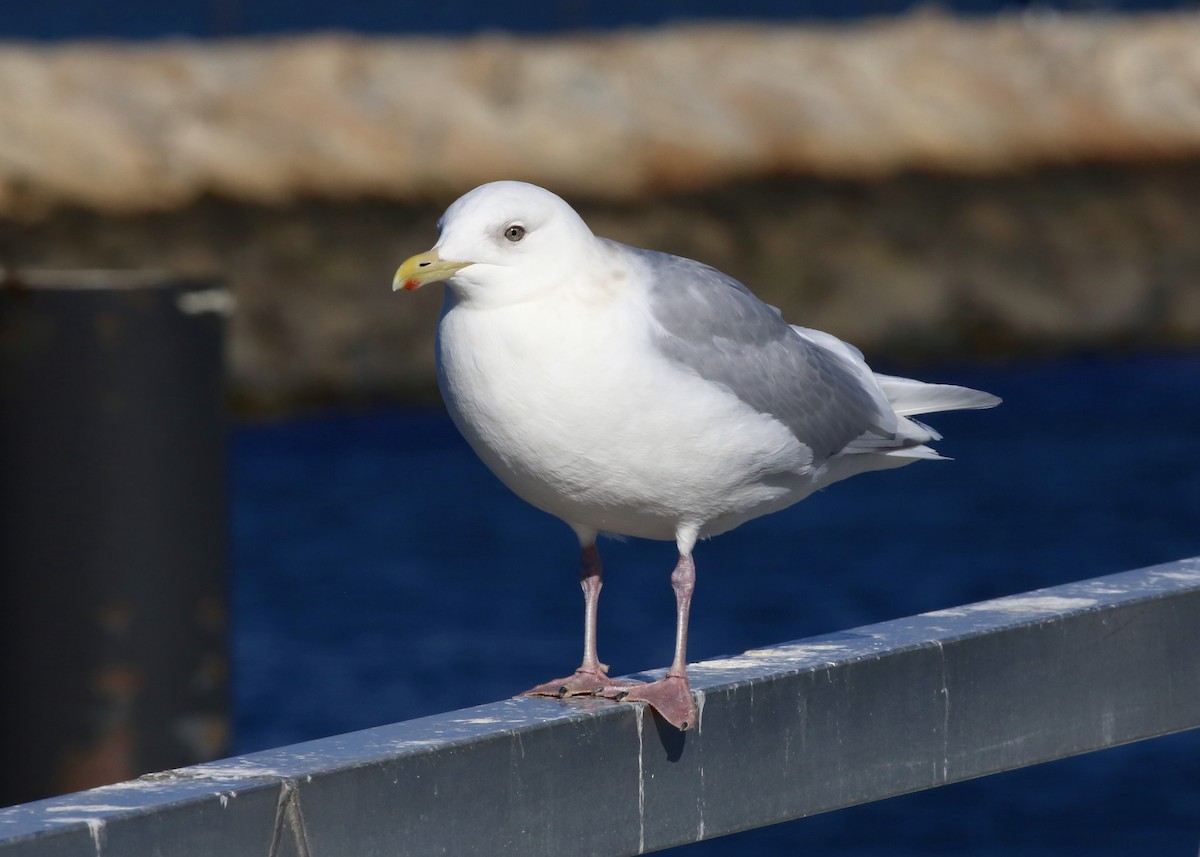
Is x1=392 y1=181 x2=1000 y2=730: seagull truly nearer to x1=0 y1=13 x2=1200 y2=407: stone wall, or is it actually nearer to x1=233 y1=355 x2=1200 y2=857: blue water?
x1=233 y1=355 x2=1200 y2=857: blue water

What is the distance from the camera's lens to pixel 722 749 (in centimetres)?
272

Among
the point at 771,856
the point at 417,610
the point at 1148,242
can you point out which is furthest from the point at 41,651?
the point at 1148,242

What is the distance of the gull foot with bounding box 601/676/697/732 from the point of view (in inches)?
107

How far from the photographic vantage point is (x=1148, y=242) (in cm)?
1964

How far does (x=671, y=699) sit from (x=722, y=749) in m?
0.10

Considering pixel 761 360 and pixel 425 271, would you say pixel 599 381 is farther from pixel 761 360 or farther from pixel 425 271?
pixel 761 360

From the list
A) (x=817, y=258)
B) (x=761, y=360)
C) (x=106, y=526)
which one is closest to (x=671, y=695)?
(x=761, y=360)

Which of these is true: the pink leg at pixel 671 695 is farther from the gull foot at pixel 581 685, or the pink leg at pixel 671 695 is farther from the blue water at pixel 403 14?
the blue water at pixel 403 14

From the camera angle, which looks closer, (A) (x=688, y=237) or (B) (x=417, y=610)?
(B) (x=417, y=610)

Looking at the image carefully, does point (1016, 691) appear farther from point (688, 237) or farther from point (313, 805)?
point (688, 237)

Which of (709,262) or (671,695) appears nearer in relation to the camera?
(671,695)

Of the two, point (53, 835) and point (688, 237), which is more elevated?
point (688, 237)

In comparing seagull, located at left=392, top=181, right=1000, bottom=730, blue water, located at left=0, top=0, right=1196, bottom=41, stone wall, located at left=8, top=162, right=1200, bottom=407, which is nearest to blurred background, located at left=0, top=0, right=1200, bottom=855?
stone wall, located at left=8, top=162, right=1200, bottom=407

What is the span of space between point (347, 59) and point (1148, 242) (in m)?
7.82
